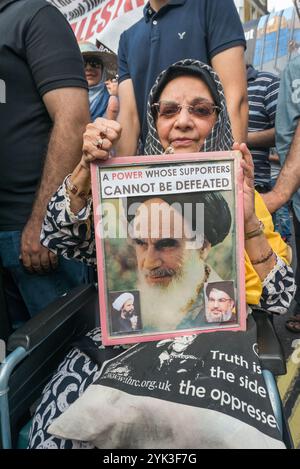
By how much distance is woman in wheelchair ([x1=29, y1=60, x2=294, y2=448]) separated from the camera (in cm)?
82

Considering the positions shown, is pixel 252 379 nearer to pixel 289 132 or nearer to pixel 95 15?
pixel 289 132

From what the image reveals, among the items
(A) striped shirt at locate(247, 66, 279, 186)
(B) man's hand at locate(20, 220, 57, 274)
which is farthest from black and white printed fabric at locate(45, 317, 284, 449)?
(A) striped shirt at locate(247, 66, 279, 186)

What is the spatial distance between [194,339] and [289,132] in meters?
1.30

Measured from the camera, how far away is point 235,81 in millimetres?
1582

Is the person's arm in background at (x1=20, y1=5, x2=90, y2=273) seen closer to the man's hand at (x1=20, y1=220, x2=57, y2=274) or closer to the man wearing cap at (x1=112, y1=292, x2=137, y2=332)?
the man's hand at (x1=20, y1=220, x2=57, y2=274)

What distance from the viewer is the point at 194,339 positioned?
103 cm

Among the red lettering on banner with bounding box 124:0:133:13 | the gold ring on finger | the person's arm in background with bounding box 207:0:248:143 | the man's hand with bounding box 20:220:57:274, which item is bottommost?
the man's hand with bounding box 20:220:57:274

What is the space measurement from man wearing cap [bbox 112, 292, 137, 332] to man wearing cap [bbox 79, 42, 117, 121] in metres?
1.99

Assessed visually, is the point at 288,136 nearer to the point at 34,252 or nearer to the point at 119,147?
the point at 119,147

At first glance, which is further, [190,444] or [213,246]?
[213,246]

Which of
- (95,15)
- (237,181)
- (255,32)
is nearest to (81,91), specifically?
(237,181)

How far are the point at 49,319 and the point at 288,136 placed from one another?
1.41 metres

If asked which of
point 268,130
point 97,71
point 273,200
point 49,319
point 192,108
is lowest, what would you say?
point 49,319

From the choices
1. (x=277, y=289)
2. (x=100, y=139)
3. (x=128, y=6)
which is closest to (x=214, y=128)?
(x=100, y=139)
